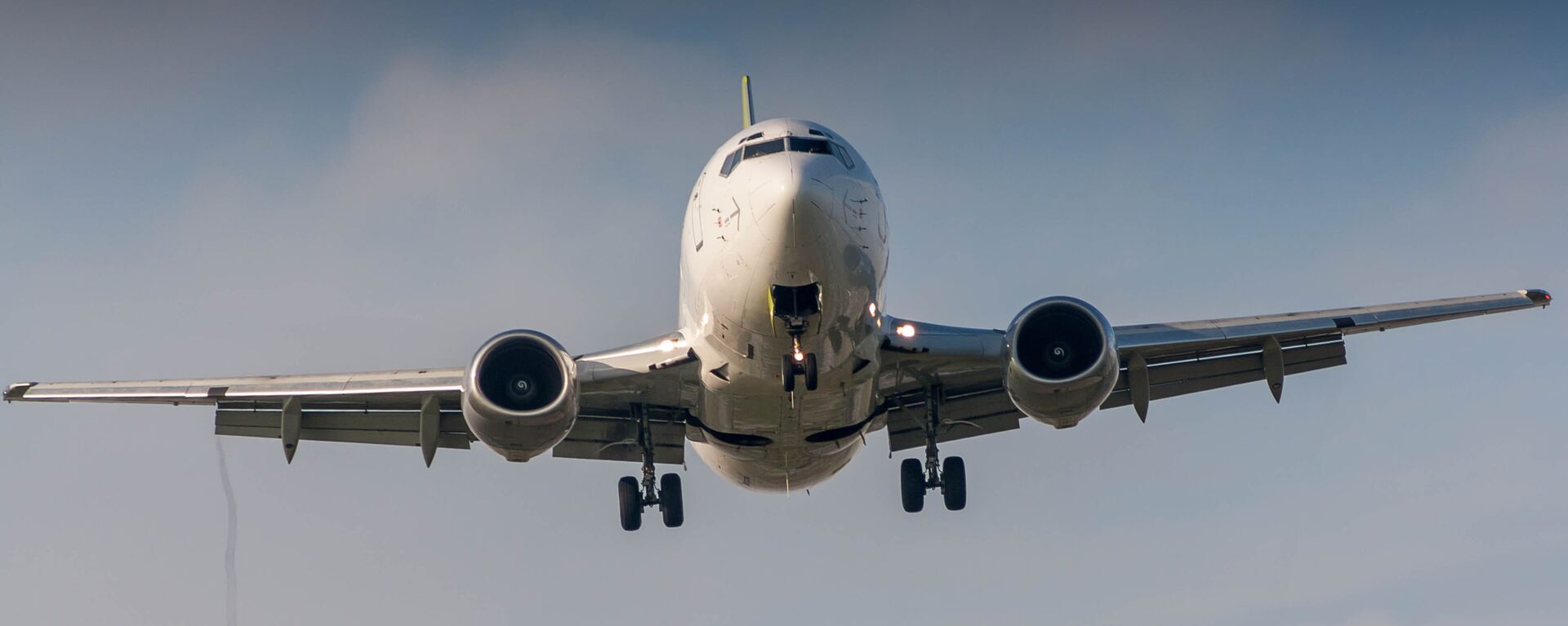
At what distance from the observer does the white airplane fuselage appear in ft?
63.7

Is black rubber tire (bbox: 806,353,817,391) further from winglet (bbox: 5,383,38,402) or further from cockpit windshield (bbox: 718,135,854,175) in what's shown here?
winglet (bbox: 5,383,38,402)

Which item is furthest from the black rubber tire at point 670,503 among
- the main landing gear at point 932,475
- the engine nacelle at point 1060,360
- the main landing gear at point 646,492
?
the engine nacelle at point 1060,360

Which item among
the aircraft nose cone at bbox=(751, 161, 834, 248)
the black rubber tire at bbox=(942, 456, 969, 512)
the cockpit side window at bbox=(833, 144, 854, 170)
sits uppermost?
the cockpit side window at bbox=(833, 144, 854, 170)

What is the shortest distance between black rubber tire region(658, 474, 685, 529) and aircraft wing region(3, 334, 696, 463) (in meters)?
0.97

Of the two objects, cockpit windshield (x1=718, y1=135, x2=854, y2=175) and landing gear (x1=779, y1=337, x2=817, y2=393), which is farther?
landing gear (x1=779, y1=337, x2=817, y2=393)

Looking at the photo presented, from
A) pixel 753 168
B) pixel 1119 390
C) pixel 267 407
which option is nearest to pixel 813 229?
pixel 753 168

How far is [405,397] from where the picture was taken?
80.0ft

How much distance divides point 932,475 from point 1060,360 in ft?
17.4

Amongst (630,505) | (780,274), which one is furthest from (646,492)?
(780,274)

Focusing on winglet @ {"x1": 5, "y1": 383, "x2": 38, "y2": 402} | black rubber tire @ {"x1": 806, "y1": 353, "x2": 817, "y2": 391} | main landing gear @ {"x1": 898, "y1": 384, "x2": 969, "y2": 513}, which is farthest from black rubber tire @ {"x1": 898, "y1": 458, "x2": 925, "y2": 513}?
winglet @ {"x1": 5, "y1": 383, "x2": 38, "y2": 402}

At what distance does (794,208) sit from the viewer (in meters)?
19.1

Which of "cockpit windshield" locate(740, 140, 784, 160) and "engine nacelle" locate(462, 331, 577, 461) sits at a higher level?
"cockpit windshield" locate(740, 140, 784, 160)

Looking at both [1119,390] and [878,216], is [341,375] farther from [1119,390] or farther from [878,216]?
[1119,390]

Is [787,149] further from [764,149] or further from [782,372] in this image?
[782,372]
